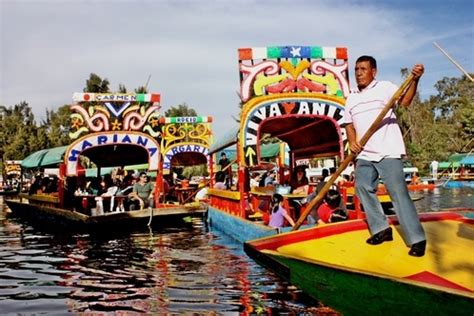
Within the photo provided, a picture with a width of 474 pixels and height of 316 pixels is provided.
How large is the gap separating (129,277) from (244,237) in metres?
3.38

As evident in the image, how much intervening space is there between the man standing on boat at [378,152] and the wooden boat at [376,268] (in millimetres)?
207

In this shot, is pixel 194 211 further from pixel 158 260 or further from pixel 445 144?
pixel 445 144

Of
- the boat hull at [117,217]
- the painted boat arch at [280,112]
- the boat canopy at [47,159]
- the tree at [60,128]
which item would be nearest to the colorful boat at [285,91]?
the painted boat arch at [280,112]

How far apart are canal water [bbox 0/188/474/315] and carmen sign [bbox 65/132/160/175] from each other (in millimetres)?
3024

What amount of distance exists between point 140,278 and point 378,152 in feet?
17.1

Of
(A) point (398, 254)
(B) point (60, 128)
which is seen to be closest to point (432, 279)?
(A) point (398, 254)

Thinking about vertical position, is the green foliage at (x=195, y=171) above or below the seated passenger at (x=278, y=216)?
above

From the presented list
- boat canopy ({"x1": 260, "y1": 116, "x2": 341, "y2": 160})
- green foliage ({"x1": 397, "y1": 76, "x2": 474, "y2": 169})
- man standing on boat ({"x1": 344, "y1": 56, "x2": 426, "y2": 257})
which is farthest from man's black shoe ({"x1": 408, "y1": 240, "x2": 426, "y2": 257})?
green foliage ({"x1": 397, "y1": 76, "x2": 474, "y2": 169})

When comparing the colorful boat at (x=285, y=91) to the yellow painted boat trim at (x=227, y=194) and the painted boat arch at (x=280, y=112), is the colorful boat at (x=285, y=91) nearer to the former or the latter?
the painted boat arch at (x=280, y=112)

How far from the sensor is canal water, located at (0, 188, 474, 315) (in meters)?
7.11

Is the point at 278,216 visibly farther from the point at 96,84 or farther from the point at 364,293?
the point at 96,84

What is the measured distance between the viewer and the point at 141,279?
892 cm

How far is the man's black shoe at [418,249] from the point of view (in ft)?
15.6

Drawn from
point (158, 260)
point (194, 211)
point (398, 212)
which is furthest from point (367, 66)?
point (194, 211)
